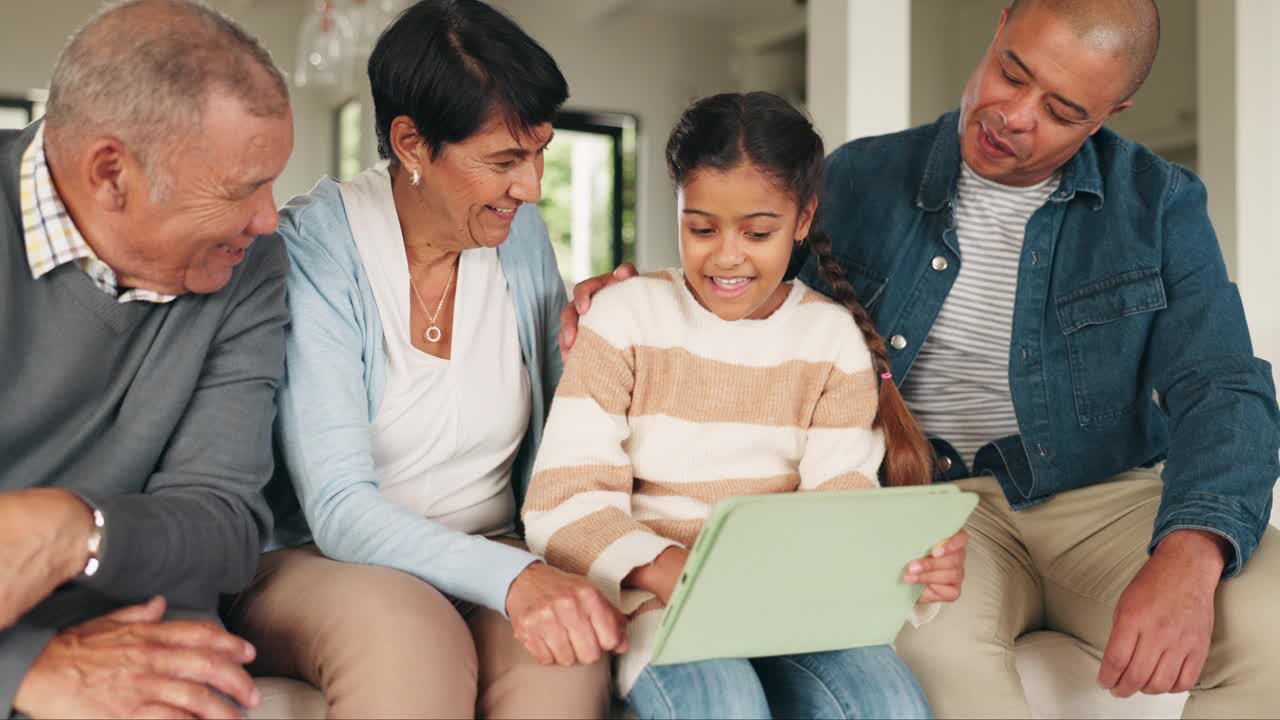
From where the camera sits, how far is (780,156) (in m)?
1.52

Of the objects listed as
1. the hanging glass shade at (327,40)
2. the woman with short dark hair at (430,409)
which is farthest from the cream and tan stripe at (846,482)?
the hanging glass shade at (327,40)

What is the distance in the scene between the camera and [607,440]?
148 cm

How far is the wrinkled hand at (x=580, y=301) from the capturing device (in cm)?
161

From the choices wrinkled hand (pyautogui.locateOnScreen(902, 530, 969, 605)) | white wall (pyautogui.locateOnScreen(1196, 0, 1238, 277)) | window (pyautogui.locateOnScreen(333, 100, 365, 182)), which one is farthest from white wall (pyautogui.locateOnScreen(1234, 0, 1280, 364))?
window (pyautogui.locateOnScreen(333, 100, 365, 182))

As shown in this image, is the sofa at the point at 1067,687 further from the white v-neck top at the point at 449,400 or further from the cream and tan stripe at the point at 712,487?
the white v-neck top at the point at 449,400

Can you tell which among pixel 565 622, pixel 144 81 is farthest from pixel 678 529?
pixel 144 81

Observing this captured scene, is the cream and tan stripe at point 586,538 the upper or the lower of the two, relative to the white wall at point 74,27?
lower

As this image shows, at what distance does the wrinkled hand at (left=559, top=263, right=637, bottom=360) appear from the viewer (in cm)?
161

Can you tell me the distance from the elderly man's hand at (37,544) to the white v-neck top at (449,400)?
47 centimetres

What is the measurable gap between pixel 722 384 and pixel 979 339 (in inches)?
20.5

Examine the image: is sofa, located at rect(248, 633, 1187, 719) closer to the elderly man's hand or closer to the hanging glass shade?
the elderly man's hand

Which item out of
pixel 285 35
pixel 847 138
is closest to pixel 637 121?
pixel 285 35

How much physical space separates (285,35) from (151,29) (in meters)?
6.43

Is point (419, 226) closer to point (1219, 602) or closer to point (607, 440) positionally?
point (607, 440)
